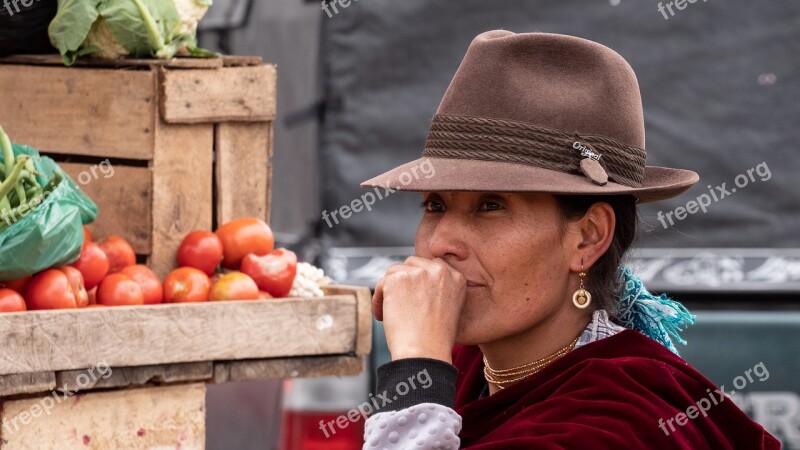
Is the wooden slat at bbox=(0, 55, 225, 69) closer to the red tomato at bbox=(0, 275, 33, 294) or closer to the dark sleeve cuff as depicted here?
the red tomato at bbox=(0, 275, 33, 294)

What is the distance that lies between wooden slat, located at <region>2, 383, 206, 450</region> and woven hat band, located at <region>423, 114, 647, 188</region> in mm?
1198

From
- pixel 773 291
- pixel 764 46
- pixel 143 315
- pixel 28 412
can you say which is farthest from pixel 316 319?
pixel 764 46

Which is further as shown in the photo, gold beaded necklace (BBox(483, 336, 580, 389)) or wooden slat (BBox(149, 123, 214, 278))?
wooden slat (BBox(149, 123, 214, 278))

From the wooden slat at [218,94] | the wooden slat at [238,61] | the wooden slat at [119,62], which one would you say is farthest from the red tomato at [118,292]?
the wooden slat at [238,61]

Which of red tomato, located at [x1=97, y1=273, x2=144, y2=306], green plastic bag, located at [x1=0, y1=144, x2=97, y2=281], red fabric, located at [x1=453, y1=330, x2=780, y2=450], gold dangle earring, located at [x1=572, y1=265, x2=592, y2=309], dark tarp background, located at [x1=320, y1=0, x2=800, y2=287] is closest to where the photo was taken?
red fabric, located at [x1=453, y1=330, x2=780, y2=450]

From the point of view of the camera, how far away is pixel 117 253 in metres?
3.63

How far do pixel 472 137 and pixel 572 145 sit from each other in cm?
21

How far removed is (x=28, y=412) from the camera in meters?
3.09

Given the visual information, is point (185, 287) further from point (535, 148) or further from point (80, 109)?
point (535, 148)

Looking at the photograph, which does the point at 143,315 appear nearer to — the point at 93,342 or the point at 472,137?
the point at 93,342

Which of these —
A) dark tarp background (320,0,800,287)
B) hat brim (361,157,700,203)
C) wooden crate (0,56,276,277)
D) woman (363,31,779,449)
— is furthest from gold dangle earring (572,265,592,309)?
dark tarp background (320,0,800,287)

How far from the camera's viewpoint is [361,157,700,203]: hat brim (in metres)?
2.42

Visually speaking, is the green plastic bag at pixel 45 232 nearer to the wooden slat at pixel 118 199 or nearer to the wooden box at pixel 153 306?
the wooden box at pixel 153 306

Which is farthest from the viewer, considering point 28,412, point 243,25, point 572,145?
point 243,25
